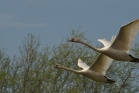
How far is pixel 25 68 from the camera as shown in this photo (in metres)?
38.3

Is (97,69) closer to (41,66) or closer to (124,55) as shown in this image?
(124,55)

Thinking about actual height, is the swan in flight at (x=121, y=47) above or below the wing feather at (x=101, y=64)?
above

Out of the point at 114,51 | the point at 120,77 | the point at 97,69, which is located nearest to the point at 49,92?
the point at 120,77

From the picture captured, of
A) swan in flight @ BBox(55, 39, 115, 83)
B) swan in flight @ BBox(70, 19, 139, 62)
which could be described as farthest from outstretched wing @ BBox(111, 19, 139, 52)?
swan in flight @ BBox(55, 39, 115, 83)

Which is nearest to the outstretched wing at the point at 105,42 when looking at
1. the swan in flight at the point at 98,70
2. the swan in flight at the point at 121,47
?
the swan in flight at the point at 121,47

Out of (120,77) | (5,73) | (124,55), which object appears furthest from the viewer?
(120,77)

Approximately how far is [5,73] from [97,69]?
1677 cm

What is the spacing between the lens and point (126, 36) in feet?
63.5

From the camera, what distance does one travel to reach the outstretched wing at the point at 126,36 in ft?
60.7

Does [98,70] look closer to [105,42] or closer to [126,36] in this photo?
[105,42]

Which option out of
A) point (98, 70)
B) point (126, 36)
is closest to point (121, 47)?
point (126, 36)

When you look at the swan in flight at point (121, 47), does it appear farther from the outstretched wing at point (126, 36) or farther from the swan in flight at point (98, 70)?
the swan in flight at point (98, 70)

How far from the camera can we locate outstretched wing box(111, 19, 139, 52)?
728 inches

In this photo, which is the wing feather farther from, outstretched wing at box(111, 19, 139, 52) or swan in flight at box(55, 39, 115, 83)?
outstretched wing at box(111, 19, 139, 52)
